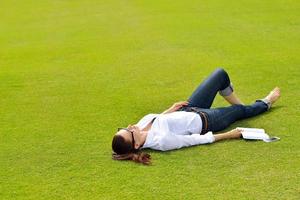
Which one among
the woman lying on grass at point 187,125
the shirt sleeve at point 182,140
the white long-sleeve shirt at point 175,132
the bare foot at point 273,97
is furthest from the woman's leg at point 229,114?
the shirt sleeve at point 182,140

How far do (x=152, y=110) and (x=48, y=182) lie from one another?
3.02m

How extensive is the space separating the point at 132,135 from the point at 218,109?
1556 millimetres

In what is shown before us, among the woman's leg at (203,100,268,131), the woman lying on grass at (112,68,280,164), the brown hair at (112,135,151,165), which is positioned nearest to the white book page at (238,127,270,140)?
the woman lying on grass at (112,68,280,164)

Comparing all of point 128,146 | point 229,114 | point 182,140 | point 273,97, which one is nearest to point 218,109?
point 229,114

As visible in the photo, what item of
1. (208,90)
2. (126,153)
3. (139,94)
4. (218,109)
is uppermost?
(208,90)

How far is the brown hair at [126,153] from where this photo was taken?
264 inches

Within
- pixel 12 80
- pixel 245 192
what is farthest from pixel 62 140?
pixel 12 80

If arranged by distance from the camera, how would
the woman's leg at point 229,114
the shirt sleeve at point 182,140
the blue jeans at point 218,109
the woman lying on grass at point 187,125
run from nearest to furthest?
1. the woman lying on grass at point 187,125
2. the shirt sleeve at point 182,140
3. the woman's leg at point 229,114
4. the blue jeans at point 218,109

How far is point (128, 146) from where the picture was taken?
267 inches

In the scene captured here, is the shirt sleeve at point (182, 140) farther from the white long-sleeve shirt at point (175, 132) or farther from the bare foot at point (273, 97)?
the bare foot at point (273, 97)

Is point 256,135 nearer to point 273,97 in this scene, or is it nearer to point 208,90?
point 208,90

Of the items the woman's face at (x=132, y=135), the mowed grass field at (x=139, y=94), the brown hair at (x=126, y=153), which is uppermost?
the woman's face at (x=132, y=135)

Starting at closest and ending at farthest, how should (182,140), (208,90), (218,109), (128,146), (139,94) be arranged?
1. (128,146)
2. (182,140)
3. (218,109)
4. (208,90)
5. (139,94)

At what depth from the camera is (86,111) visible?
9188 millimetres
